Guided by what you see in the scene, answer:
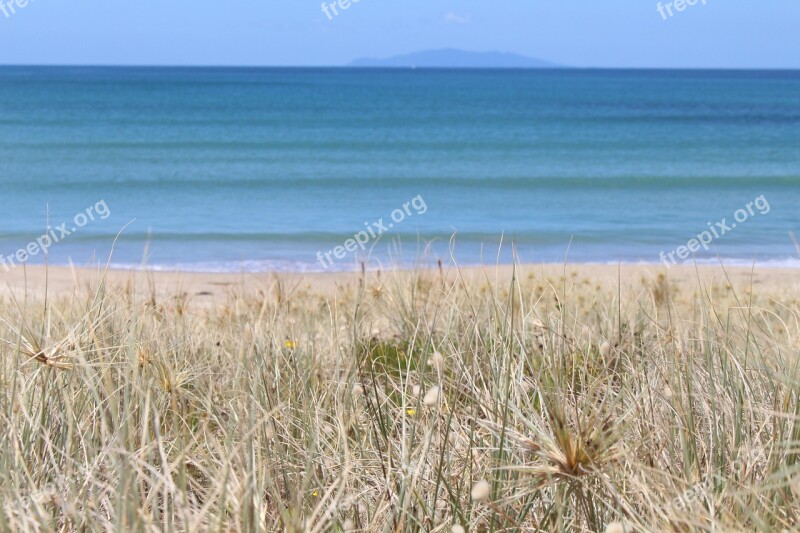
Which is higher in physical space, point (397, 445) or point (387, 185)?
point (387, 185)

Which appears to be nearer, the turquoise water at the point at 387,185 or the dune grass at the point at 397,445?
the dune grass at the point at 397,445

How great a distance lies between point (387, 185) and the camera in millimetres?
19922

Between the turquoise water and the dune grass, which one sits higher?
the turquoise water

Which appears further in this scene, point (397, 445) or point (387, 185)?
point (387, 185)

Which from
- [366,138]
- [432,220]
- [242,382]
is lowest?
[242,382]

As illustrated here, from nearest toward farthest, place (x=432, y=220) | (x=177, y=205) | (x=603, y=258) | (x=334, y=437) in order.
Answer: (x=334, y=437)
(x=603, y=258)
(x=432, y=220)
(x=177, y=205)

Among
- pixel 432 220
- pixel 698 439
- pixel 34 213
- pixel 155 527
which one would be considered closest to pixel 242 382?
pixel 155 527

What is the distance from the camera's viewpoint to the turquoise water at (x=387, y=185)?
41.8 ft

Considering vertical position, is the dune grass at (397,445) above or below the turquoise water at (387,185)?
below

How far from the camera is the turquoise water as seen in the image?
12.7m

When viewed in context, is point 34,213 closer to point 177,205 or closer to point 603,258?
point 177,205

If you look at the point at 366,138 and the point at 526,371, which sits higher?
the point at 366,138

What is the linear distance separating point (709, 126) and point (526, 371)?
125ft

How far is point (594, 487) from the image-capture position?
1.97 m
